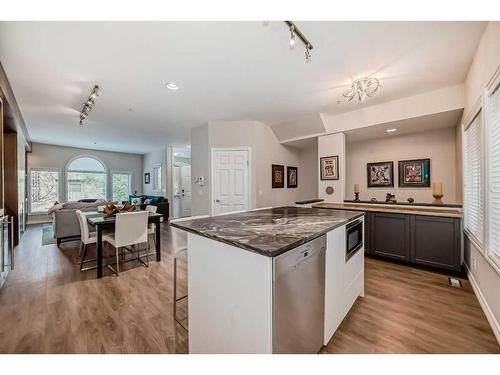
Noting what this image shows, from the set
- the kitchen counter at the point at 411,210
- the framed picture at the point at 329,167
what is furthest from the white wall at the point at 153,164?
the kitchen counter at the point at 411,210

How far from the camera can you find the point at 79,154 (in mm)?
7742

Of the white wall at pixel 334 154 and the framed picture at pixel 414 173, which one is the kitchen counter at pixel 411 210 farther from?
the framed picture at pixel 414 173

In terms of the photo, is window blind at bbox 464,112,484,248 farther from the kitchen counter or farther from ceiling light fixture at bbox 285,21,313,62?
ceiling light fixture at bbox 285,21,313,62

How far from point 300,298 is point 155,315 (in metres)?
1.48

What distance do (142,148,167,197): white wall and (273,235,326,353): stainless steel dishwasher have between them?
7.09 meters

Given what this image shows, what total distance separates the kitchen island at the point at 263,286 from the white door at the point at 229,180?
9.15 ft

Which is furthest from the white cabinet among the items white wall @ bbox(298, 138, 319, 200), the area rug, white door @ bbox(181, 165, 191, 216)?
white door @ bbox(181, 165, 191, 216)

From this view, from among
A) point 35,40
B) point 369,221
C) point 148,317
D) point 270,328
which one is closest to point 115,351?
point 148,317

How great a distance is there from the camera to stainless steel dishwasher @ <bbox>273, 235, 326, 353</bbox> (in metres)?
1.08

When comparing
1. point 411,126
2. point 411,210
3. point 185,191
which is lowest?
point 411,210

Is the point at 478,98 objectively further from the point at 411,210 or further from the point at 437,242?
the point at 437,242

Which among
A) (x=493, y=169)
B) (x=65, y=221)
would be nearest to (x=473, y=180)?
(x=493, y=169)

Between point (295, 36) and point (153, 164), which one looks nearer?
point (295, 36)
